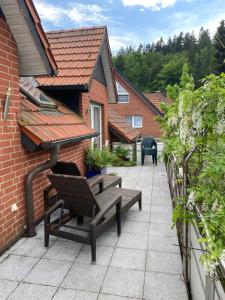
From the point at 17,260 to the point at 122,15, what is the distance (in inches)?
1066

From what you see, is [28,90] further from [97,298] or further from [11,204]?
[97,298]

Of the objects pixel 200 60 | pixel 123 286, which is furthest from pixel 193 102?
pixel 200 60

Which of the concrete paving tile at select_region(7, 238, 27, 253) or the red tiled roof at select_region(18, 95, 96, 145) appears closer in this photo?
the concrete paving tile at select_region(7, 238, 27, 253)

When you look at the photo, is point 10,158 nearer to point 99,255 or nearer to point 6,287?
point 6,287

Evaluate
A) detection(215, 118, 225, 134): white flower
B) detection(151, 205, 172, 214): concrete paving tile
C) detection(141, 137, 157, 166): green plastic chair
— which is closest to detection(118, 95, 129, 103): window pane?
detection(141, 137, 157, 166): green plastic chair

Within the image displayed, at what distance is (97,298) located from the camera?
2.77m

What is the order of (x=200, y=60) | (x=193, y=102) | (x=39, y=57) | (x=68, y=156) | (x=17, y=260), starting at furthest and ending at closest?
(x=200, y=60), (x=68, y=156), (x=39, y=57), (x=17, y=260), (x=193, y=102)

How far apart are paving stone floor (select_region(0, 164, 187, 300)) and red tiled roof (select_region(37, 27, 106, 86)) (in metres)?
3.95

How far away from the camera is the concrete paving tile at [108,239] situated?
3.98 meters

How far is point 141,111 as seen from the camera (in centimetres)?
2659

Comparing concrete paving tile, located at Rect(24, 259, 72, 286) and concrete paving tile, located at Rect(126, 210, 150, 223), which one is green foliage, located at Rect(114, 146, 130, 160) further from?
concrete paving tile, located at Rect(24, 259, 72, 286)

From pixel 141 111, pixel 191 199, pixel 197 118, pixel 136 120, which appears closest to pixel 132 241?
pixel 191 199

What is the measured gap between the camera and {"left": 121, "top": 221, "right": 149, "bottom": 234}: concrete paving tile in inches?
174

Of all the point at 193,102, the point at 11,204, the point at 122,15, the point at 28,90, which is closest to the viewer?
the point at 193,102
